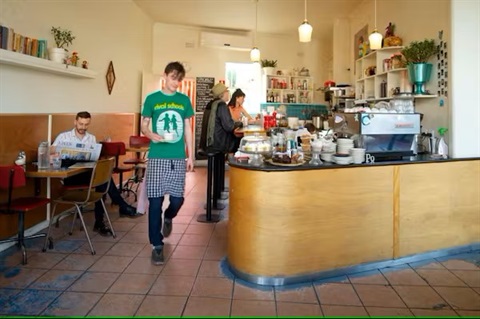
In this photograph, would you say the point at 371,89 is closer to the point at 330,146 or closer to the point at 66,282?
the point at 330,146

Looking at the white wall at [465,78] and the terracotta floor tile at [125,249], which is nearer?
the terracotta floor tile at [125,249]

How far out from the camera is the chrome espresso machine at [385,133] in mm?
2758

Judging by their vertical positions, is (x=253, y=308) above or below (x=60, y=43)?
below

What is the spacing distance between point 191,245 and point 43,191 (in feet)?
5.84

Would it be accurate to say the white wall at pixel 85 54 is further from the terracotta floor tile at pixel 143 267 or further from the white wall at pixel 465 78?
the white wall at pixel 465 78

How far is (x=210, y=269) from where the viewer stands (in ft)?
8.77

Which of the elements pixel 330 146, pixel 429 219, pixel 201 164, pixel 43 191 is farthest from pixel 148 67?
pixel 429 219

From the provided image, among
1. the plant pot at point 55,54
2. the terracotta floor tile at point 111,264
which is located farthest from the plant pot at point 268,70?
the terracotta floor tile at point 111,264

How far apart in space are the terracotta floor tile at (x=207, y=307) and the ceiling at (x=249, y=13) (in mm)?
5187

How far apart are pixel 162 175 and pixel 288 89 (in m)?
5.48

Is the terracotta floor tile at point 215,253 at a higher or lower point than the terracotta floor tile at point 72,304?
higher

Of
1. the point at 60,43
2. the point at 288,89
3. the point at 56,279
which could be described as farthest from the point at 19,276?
the point at 288,89

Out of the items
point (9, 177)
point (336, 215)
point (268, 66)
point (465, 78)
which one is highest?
point (268, 66)

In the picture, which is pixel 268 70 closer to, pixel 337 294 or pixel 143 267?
pixel 143 267
